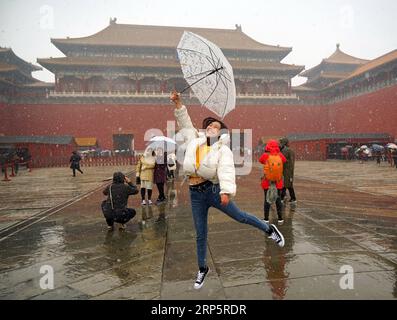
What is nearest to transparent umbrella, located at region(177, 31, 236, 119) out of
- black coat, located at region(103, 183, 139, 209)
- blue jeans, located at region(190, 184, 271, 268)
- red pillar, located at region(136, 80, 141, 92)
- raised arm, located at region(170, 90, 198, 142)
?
raised arm, located at region(170, 90, 198, 142)

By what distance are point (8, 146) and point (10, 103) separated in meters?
6.30

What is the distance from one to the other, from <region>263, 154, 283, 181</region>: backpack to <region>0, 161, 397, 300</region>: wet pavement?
68cm

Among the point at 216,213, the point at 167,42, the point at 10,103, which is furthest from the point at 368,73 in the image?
the point at 10,103

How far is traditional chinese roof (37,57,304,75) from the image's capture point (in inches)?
957

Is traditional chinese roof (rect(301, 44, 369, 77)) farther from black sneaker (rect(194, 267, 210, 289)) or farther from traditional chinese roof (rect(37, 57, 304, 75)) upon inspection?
black sneaker (rect(194, 267, 210, 289))

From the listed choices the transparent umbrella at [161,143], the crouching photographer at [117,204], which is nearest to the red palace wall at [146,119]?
the transparent umbrella at [161,143]

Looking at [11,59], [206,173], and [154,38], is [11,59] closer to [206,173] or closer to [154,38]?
[154,38]

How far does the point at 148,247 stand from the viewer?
343 cm

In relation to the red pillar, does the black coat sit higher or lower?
lower

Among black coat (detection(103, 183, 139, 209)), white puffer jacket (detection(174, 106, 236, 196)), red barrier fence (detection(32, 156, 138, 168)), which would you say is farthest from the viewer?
red barrier fence (detection(32, 156, 138, 168))

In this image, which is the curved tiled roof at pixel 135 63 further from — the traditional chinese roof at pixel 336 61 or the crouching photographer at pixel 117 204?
the crouching photographer at pixel 117 204

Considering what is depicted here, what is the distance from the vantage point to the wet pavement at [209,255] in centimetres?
236

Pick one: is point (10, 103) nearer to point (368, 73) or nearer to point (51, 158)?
point (51, 158)

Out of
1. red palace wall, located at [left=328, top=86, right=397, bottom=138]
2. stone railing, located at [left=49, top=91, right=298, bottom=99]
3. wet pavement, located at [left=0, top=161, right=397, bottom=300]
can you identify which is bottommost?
wet pavement, located at [left=0, top=161, right=397, bottom=300]
